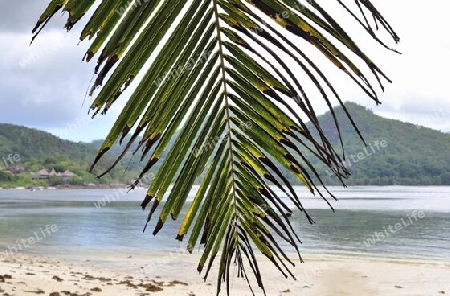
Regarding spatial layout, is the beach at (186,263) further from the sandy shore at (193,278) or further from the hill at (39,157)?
the hill at (39,157)

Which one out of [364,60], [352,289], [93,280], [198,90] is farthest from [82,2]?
[352,289]

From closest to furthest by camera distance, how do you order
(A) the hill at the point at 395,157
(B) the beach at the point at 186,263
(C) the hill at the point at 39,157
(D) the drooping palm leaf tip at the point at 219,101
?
1. (D) the drooping palm leaf tip at the point at 219,101
2. (B) the beach at the point at 186,263
3. (C) the hill at the point at 39,157
4. (A) the hill at the point at 395,157

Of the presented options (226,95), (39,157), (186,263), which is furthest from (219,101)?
(39,157)

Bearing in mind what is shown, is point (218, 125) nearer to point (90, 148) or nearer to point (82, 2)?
point (82, 2)

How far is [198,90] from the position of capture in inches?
28.2

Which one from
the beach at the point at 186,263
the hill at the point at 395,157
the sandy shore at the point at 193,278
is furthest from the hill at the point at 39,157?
the sandy shore at the point at 193,278

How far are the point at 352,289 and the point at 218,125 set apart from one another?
763 inches

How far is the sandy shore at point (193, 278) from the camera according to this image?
44.2 feet

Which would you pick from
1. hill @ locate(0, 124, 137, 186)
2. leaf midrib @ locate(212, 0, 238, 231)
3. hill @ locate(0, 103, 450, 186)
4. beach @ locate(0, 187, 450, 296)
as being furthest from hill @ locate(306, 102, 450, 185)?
leaf midrib @ locate(212, 0, 238, 231)

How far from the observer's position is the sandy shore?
1346 cm

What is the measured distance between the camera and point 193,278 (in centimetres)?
1912

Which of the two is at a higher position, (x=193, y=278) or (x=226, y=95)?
(x=226, y=95)

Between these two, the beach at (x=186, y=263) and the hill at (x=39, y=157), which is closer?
the beach at (x=186, y=263)

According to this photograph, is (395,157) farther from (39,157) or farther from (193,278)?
(193,278)
